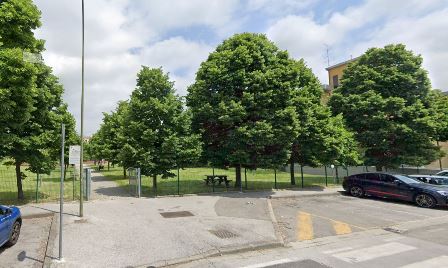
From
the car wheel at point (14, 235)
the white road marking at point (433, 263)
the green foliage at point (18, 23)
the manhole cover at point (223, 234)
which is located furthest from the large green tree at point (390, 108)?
the car wheel at point (14, 235)

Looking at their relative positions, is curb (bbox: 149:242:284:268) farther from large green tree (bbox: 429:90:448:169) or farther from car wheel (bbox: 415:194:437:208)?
large green tree (bbox: 429:90:448:169)

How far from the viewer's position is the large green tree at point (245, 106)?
62.7 ft

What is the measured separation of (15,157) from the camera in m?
15.1

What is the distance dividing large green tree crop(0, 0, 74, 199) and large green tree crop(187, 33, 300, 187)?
26.6ft

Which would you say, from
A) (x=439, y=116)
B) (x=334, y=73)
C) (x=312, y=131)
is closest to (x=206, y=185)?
(x=312, y=131)

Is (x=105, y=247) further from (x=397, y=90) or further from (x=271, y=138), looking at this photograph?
(x=397, y=90)

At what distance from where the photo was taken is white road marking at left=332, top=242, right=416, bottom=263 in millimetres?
8438

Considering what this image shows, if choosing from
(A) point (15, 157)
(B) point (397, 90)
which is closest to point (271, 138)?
(A) point (15, 157)

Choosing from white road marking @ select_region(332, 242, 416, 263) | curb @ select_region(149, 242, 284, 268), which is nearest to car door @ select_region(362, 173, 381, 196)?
white road marking @ select_region(332, 242, 416, 263)

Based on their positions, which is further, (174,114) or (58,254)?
(174,114)

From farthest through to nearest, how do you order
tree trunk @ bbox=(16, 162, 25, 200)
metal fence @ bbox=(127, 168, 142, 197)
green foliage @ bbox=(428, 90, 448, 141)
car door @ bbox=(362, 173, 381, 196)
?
green foliage @ bbox=(428, 90, 448, 141) → car door @ bbox=(362, 173, 381, 196) → metal fence @ bbox=(127, 168, 142, 197) → tree trunk @ bbox=(16, 162, 25, 200)

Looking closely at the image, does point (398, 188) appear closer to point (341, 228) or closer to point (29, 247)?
point (341, 228)

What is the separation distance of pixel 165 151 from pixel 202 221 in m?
6.64

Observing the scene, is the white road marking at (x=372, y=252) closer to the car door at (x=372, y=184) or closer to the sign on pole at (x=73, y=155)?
the sign on pole at (x=73, y=155)
